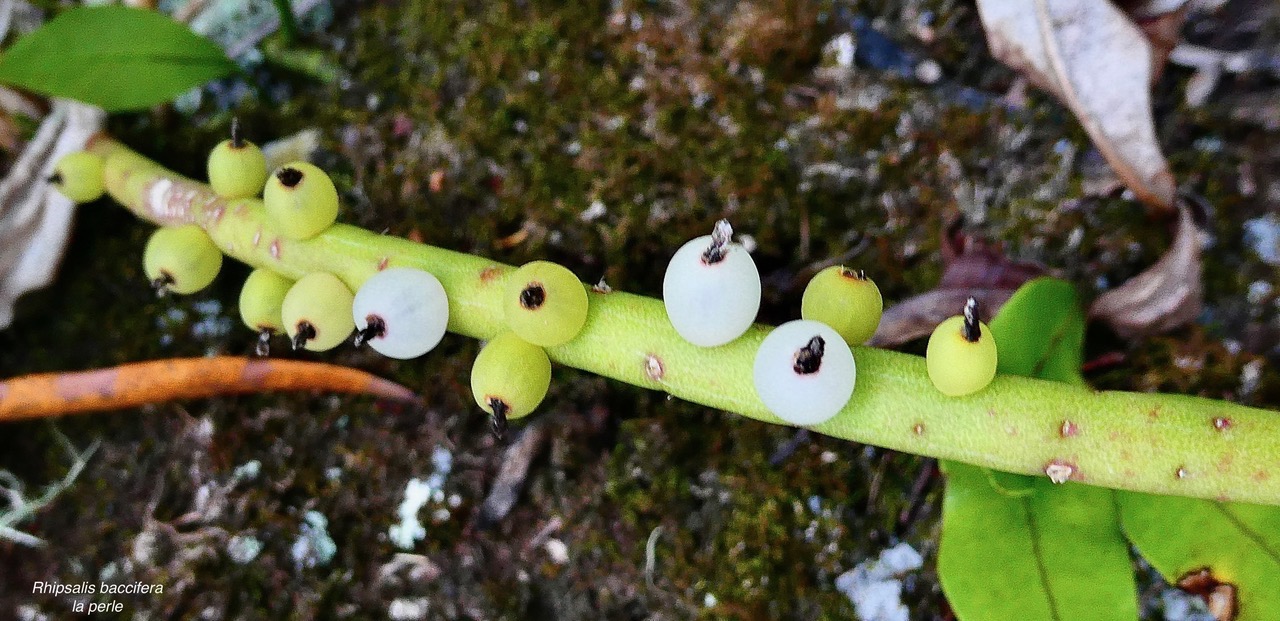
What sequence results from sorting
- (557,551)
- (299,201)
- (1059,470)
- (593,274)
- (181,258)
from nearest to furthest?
(1059,470) → (299,201) → (181,258) → (557,551) → (593,274)

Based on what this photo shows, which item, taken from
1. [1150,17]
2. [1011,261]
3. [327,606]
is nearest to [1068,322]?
[1011,261]

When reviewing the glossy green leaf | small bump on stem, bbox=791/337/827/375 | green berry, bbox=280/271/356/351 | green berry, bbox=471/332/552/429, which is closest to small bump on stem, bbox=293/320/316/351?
green berry, bbox=280/271/356/351

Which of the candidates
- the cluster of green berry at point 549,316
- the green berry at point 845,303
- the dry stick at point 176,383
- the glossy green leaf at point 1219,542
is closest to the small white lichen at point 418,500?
the dry stick at point 176,383

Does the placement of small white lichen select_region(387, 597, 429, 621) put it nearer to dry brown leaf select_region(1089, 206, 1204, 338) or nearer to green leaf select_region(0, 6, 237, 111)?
green leaf select_region(0, 6, 237, 111)

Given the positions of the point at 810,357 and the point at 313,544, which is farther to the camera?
the point at 313,544

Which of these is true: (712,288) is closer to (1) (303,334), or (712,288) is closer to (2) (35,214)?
(1) (303,334)

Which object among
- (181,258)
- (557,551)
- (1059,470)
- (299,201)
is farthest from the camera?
(557,551)

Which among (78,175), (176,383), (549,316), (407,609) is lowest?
(407,609)

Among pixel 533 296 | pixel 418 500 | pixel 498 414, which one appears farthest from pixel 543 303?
pixel 418 500
